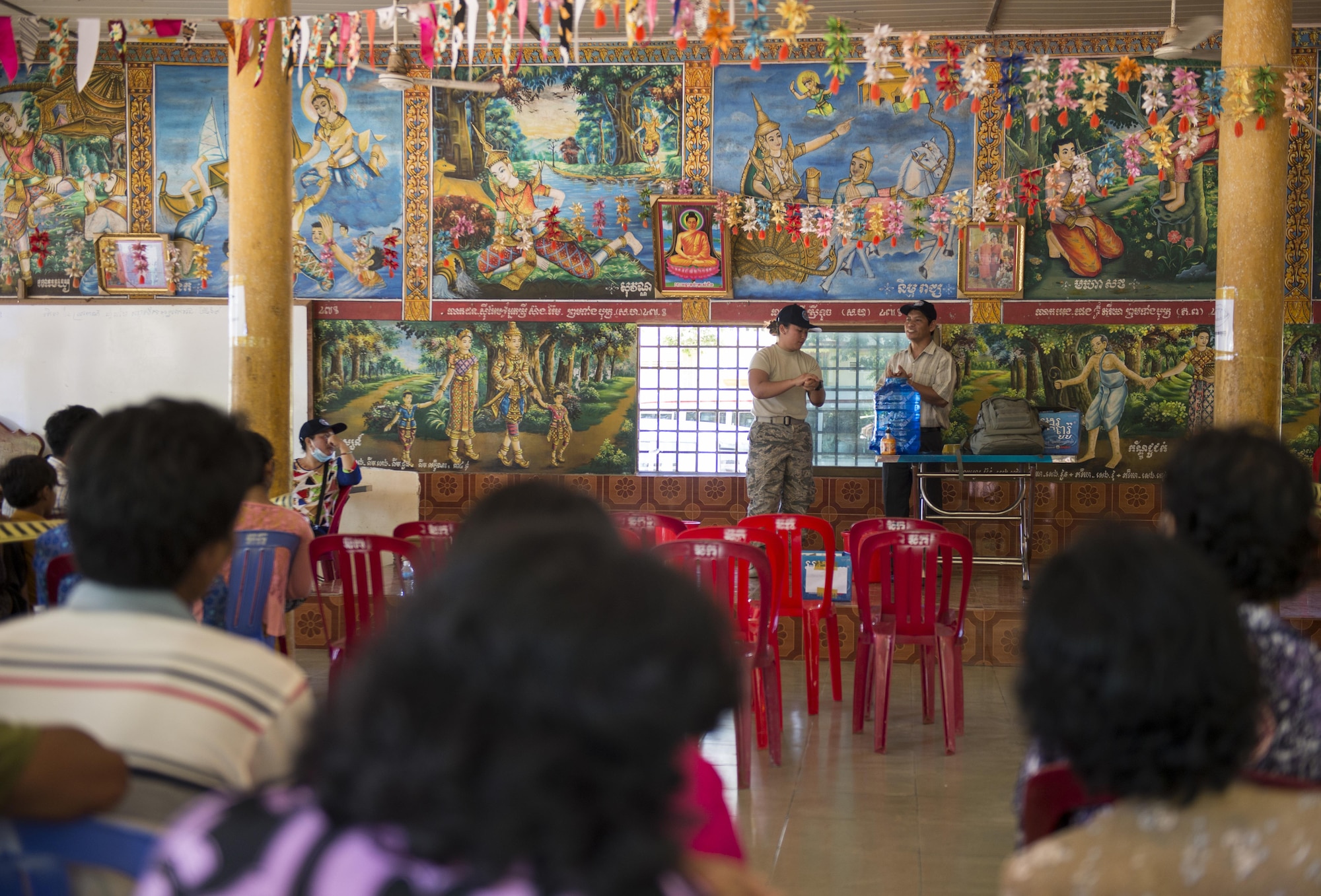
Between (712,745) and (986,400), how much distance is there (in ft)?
17.0

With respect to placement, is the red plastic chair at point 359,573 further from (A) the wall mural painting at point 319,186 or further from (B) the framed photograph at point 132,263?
(B) the framed photograph at point 132,263

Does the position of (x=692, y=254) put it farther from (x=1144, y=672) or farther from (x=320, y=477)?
(x=1144, y=672)

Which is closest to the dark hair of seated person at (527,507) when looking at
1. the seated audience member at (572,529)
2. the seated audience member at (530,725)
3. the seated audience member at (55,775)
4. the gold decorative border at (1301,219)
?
the seated audience member at (572,529)

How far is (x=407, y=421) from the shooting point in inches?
399

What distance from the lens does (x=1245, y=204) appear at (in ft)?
19.1

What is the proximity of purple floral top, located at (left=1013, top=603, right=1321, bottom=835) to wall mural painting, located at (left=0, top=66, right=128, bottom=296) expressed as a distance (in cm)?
1017

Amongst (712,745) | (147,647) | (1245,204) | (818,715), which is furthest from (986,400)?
(147,647)

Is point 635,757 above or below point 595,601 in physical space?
below

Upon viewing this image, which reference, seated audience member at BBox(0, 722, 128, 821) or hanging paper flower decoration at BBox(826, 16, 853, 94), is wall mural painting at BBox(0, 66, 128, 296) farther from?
seated audience member at BBox(0, 722, 128, 821)

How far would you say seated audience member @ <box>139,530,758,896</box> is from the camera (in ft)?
2.80

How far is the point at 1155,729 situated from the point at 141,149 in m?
10.6

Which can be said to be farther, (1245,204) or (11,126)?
(11,126)

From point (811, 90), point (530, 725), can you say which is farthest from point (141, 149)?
point (530, 725)

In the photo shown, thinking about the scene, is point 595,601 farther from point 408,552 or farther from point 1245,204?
point 1245,204
